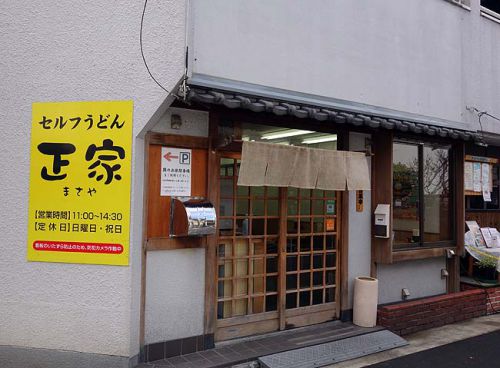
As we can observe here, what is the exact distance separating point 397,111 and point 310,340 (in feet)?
14.9

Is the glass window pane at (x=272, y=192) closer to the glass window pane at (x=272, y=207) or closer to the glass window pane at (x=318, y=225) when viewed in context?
the glass window pane at (x=272, y=207)

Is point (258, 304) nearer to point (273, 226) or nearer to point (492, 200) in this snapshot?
point (273, 226)

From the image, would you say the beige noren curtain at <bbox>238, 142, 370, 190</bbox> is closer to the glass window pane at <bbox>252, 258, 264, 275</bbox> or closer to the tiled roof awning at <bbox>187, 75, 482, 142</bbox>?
the tiled roof awning at <bbox>187, 75, 482, 142</bbox>

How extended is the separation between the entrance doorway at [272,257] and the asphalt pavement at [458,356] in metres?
1.62

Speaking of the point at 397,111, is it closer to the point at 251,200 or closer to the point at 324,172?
the point at 324,172

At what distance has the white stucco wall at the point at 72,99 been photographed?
5.53 meters

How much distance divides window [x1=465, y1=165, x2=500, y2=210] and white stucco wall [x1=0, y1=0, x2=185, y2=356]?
8.27 meters

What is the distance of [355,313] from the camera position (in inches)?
301

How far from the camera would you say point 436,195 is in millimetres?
9219

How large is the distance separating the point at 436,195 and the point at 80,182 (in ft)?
23.8

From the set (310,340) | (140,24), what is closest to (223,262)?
(310,340)

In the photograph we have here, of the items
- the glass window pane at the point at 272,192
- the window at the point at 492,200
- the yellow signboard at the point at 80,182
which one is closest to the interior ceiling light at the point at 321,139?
the glass window pane at the point at 272,192

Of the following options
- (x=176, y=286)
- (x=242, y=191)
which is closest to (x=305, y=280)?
(x=242, y=191)

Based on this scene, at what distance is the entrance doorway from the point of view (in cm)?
671
